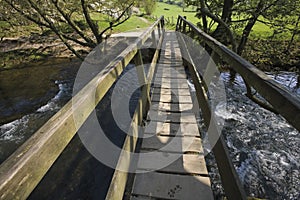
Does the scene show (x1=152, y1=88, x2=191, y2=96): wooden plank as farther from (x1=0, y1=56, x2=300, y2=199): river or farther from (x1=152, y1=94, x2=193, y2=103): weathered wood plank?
(x1=0, y1=56, x2=300, y2=199): river

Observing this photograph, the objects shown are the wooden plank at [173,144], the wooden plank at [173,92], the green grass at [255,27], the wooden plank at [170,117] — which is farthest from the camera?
the green grass at [255,27]

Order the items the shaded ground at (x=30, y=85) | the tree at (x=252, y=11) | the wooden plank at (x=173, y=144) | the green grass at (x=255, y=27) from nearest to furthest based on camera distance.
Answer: the wooden plank at (x=173, y=144) < the tree at (x=252, y=11) < the shaded ground at (x=30, y=85) < the green grass at (x=255, y=27)

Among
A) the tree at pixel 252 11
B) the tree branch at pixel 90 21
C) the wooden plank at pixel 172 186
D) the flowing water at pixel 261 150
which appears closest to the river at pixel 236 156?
the flowing water at pixel 261 150

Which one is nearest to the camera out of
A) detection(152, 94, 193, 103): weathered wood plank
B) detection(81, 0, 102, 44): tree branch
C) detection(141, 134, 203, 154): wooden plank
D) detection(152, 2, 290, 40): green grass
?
detection(141, 134, 203, 154): wooden plank

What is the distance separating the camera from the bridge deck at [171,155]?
192cm

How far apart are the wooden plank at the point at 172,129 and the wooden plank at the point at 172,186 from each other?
0.71 m

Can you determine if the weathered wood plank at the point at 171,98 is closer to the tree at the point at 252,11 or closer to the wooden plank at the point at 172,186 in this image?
the wooden plank at the point at 172,186

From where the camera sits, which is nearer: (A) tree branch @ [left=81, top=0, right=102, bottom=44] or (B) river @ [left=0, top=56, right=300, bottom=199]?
(B) river @ [left=0, top=56, right=300, bottom=199]

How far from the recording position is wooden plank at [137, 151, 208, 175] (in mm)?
2141

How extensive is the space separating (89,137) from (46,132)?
15.0 ft

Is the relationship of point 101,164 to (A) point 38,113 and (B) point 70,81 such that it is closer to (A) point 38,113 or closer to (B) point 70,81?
(A) point 38,113

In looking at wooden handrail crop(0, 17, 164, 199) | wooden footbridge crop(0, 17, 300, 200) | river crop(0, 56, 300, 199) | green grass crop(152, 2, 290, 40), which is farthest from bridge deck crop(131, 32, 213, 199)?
green grass crop(152, 2, 290, 40)

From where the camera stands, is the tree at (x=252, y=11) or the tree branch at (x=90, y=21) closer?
the tree at (x=252, y=11)

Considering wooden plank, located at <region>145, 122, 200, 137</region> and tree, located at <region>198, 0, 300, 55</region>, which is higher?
tree, located at <region>198, 0, 300, 55</region>
